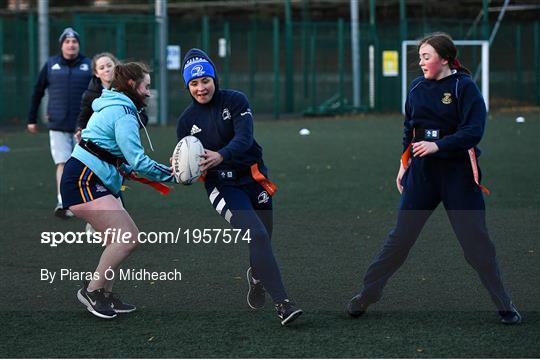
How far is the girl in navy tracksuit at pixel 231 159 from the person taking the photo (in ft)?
21.4

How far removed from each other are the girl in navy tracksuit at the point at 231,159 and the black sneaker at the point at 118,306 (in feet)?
2.72

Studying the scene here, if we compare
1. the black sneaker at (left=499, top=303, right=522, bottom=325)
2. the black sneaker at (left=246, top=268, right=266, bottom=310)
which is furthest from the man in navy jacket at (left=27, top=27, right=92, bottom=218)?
the black sneaker at (left=499, top=303, right=522, bottom=325)

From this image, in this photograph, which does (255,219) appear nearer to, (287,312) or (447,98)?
(287,312)

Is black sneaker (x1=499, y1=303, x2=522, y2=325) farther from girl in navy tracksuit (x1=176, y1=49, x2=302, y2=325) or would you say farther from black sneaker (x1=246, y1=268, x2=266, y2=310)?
black sneaker (x1=246, y1=268, x2=266, y2=310)

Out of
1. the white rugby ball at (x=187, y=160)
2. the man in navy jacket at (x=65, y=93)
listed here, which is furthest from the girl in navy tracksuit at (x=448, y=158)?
the man in navy jacket at (x=65, y=93)

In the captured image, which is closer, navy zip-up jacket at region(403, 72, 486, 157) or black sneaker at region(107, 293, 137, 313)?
navy zip-up jacket at region(403, 72, 486, 157)

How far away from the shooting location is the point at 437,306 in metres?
6.98

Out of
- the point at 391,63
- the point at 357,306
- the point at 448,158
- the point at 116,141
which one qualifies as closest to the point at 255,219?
the point at 357,306

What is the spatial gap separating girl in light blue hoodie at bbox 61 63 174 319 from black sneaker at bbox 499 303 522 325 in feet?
7.50

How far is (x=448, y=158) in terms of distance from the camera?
6488mm

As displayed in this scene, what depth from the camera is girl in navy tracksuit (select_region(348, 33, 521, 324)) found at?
6.38 meters

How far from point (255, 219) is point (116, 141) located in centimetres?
99

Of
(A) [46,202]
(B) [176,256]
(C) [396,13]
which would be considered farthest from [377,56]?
(B) [176,256]

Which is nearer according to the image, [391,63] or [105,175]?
[105,175]
